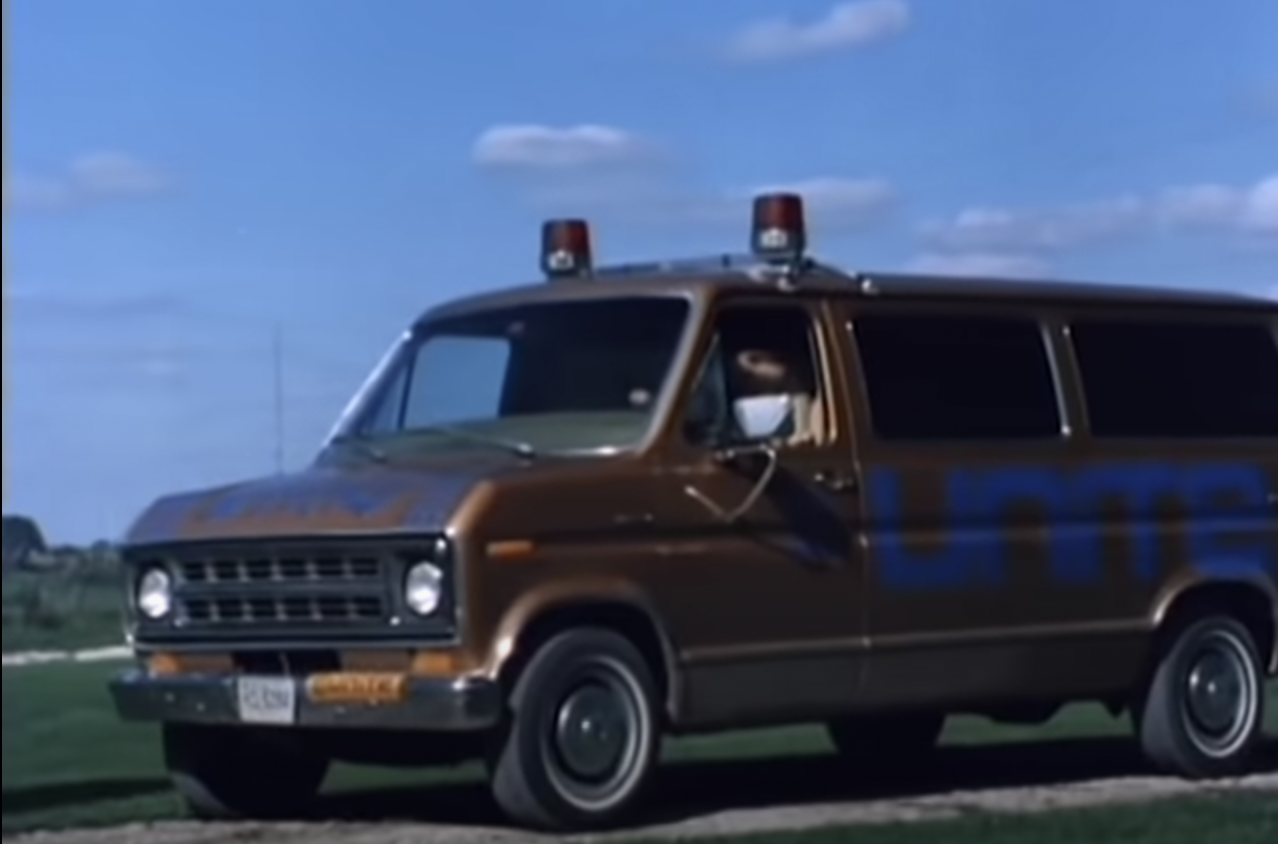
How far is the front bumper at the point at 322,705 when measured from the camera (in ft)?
37.7

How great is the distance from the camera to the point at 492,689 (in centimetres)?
1152

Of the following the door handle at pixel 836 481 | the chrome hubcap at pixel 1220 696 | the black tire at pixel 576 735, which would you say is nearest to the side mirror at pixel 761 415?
the door handle at pixel 836 481

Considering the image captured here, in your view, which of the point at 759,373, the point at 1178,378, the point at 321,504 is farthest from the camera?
the point at 1178,378

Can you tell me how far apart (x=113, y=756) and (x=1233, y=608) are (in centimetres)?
457

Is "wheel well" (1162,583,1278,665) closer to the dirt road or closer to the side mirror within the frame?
the dirt road

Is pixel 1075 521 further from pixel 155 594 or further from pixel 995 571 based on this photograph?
pixel 155 594

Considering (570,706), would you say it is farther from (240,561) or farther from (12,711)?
(12,711)

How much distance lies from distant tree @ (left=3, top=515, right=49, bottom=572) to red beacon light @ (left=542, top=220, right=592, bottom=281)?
4.78m

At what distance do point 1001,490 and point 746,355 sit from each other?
1.24m

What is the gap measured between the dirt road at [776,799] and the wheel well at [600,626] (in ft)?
1.80

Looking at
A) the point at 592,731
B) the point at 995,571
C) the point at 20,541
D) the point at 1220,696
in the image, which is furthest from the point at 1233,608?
the point at 20,541

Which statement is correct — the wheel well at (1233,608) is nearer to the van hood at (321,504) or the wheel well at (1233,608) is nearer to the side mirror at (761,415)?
the side mirror at (761,415)

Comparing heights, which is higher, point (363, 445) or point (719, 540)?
point (363, 445)

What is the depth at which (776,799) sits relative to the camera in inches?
521
